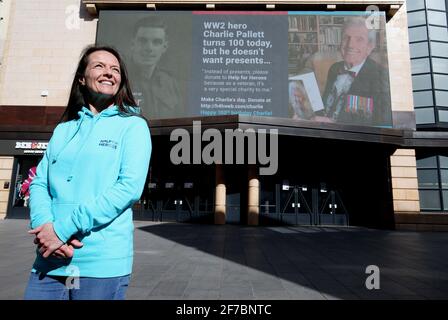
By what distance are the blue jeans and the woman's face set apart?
104 cm

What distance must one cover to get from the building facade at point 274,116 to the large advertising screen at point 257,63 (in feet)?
0.40

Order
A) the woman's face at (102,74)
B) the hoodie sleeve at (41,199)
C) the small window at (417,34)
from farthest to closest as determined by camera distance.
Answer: the small window at (417,34), the woman's face at (102,74), the hoodie sleeve at (41,199)

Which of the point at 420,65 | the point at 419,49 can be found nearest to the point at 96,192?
the point at 420,65

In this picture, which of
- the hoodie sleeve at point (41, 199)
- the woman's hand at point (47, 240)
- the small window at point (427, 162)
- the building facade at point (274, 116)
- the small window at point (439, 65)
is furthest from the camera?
the small window at point (439, 65)

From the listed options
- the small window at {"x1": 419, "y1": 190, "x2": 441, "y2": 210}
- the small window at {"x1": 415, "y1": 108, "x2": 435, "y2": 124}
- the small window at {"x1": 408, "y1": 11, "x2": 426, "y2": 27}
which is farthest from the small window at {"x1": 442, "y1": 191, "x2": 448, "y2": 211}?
the small window at {"x1": 408, "y1": 11, "x2": 426, "y2": 27}

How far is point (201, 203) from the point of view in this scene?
56.2 feet

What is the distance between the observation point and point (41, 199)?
1623mm

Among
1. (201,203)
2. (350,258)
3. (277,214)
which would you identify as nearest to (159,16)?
(201,203)

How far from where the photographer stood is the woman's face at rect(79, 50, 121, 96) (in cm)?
175

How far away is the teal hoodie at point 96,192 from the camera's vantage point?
1439 mm

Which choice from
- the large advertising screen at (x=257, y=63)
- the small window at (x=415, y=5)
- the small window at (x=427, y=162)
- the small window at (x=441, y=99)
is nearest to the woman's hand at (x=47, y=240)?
the large advertising screen at (x=257, y=63)

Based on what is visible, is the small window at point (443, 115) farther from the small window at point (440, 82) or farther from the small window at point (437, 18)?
the small window at point (437, 18)

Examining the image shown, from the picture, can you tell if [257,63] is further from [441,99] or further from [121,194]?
[121,194]

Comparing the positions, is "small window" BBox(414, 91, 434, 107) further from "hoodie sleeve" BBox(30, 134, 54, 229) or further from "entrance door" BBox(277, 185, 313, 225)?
"hoodie sleeve" BBox(30, 134, 54, 229)
